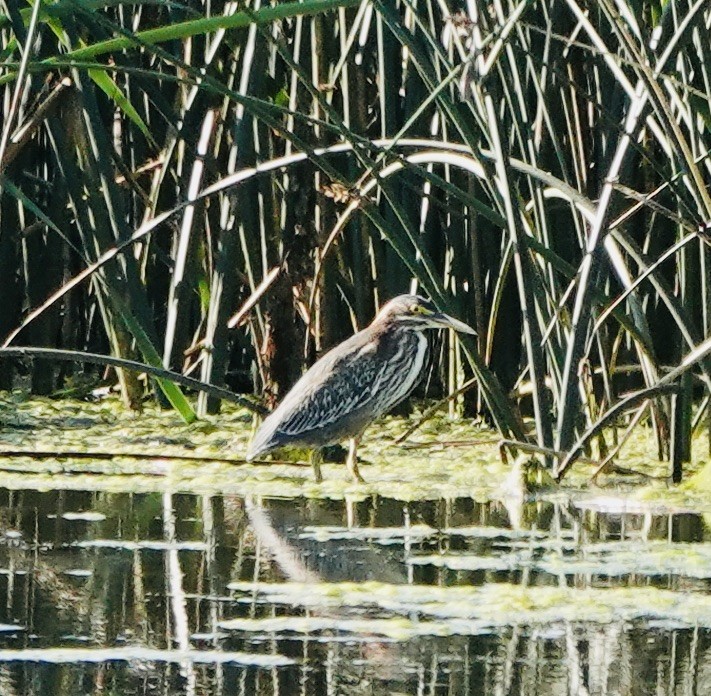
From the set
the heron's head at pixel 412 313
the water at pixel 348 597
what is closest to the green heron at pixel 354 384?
the heron's head at pixel 412 313

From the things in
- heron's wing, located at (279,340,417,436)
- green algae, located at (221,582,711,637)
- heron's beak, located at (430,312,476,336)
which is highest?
heron's beak, located at (430,312,476,336)

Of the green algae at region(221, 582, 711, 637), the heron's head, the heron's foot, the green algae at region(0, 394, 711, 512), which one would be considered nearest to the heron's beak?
the heron's head

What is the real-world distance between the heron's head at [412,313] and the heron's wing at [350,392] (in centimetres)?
18

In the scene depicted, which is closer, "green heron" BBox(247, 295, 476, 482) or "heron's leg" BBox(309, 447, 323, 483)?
"heron's leg" BBox(309, 447, 323, 483)

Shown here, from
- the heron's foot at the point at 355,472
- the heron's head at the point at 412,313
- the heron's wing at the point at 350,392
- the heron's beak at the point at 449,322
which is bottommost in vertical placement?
the heron's foot at the point at 355,472

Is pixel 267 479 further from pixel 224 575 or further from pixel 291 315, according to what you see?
pixel 224 575

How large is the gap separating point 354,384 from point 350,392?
0.04m

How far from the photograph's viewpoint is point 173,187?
315 inches

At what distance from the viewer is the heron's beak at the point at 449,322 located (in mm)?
6262

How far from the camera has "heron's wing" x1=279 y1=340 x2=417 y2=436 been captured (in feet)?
22.6

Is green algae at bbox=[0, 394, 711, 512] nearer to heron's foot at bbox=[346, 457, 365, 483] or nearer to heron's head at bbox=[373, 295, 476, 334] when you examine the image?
heron's foot at bbox=[346, 457, 365, 483]

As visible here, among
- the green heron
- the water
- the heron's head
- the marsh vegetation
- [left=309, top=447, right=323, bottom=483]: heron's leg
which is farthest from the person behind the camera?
the heron's head

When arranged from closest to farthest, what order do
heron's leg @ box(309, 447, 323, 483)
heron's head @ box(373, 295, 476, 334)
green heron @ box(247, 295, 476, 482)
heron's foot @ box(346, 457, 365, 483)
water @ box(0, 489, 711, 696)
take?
water @ box(0, 489, 711, 696)
heron's foot @ box(346, 457, 365, 483)
heron's leg @ box(309, 447, 323, 483)
green heron @ box(247, 295, 476, 482)
heron's head @ box(373, 295, 476, 334)

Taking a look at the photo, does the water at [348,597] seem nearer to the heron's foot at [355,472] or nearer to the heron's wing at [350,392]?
the heron's foot at [355,472]
